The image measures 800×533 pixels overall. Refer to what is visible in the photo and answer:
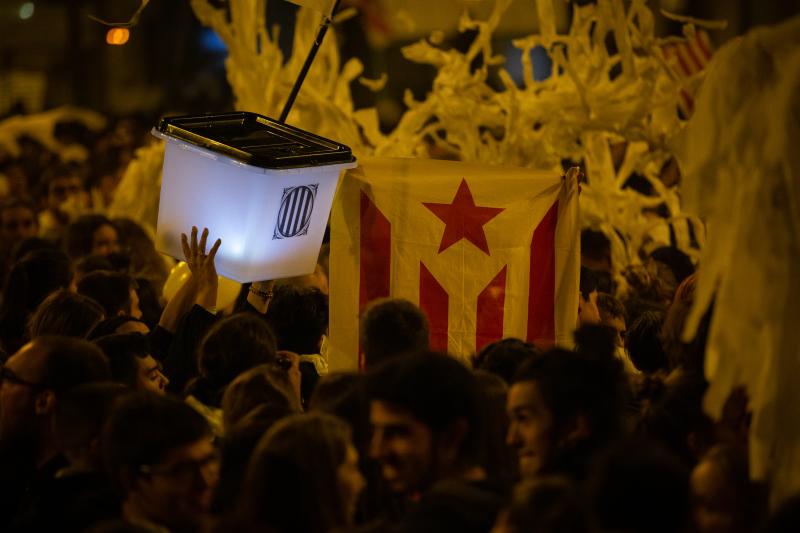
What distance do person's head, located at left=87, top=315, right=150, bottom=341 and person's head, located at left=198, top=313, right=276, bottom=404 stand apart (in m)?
0.59

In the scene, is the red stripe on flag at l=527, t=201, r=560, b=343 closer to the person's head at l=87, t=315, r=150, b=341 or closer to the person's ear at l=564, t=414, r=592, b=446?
the person's head at l=87, t=315, r=150, b=341

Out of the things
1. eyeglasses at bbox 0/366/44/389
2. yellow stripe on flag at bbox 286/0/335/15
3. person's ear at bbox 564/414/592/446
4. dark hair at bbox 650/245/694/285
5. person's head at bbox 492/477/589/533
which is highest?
yellow stripe on flag at bbox 286/0/335/15

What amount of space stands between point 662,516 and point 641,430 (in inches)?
53.7

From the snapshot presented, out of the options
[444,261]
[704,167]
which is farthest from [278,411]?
[444,261]

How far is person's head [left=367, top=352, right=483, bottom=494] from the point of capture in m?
3.38

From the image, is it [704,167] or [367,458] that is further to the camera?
[367,458]

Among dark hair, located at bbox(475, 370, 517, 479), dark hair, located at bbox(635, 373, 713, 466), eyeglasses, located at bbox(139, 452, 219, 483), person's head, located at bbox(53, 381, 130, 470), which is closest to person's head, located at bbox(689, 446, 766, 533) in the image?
dark hair, located at bbox(475, 370, 517, 479)

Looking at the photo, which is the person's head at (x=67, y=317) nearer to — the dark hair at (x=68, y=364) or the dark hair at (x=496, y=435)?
the dark hair at (x=68, y=364)

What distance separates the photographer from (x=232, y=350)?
4.84m

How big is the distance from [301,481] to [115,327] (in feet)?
7.79

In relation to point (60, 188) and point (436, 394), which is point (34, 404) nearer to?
point (436, 394)

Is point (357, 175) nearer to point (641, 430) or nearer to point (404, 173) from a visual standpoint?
point (404, 173)

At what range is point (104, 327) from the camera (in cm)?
544

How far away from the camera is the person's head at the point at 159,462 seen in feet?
11.5
